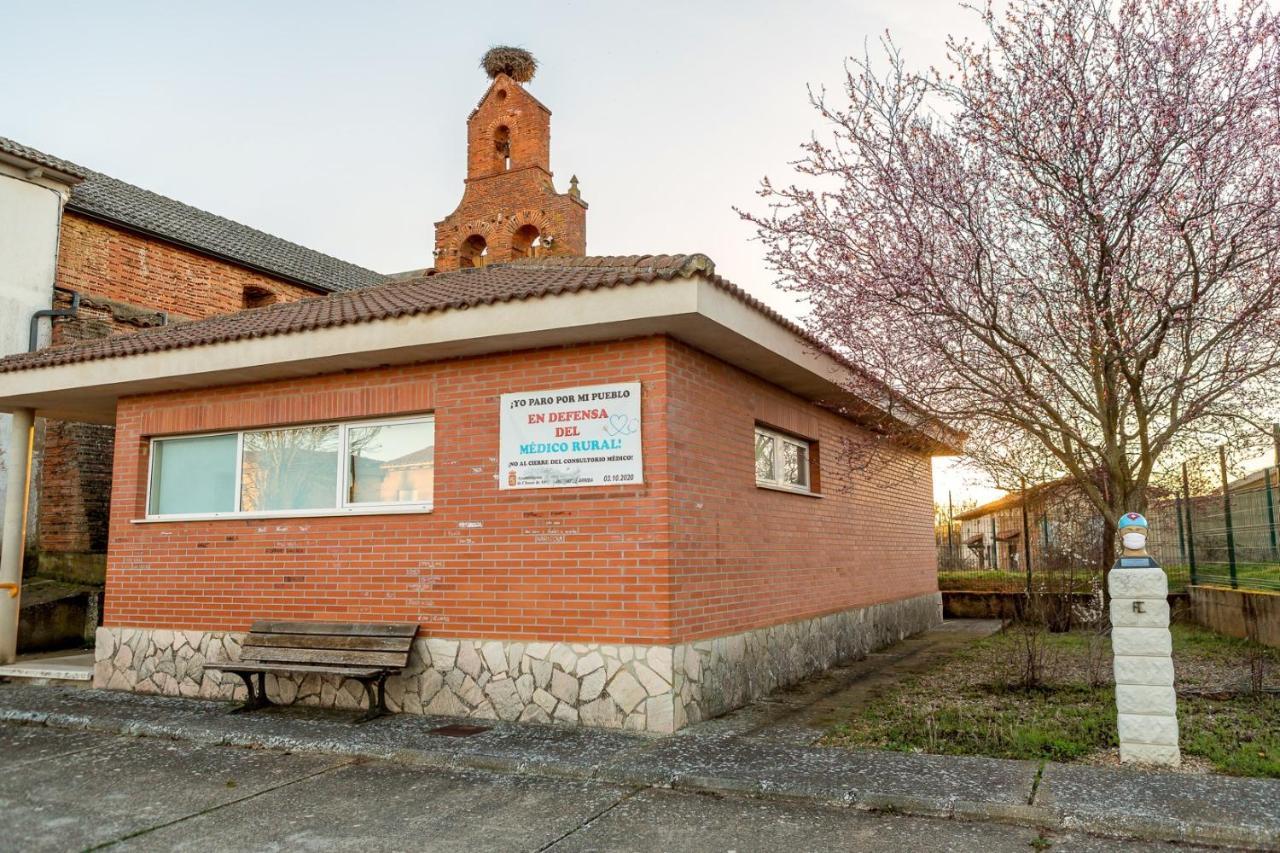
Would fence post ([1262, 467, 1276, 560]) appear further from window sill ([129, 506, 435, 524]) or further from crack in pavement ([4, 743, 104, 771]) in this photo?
crack in pavement ([4, 743, 104, 771])

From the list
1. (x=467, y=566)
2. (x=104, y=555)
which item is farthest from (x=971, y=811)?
(x=104, y=555)

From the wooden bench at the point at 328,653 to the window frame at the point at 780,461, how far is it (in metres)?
3.73

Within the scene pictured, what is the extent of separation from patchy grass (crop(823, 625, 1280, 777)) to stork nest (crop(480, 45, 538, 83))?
48.4ft

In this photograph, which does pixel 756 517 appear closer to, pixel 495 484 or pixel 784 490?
pixel 784 490

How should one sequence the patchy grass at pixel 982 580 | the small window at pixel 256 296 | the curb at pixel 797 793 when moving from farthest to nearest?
the small window at pixel 256 296 → the patchy grass at pixel 982 580 → the curb at pixel 797 793

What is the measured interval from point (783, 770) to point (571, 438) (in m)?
3.11

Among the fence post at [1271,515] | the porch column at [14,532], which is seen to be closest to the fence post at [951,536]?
the fence post at [1271,515]

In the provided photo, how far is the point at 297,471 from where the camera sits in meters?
8.80

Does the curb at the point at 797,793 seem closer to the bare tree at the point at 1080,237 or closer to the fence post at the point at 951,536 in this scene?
the bare tree at the point at 1080,237

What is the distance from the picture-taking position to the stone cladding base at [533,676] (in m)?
6.95

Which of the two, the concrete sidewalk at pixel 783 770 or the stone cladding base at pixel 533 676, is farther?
the stone cladding base at pixel 533 676

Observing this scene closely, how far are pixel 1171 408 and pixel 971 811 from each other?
13.5ft

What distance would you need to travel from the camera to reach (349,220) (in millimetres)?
19266

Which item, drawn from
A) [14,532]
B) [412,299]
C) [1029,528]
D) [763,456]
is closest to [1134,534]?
[763,456]
